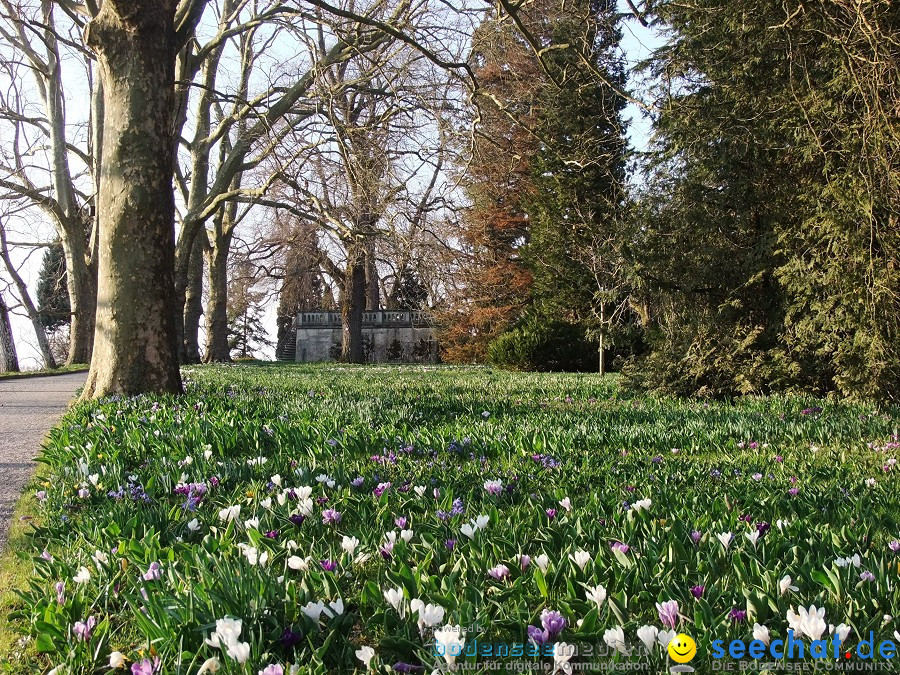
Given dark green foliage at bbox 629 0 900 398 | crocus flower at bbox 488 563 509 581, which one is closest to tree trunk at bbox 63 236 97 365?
dark green foliage at bbox 629 0 900 398

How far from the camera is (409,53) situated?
1216 cm

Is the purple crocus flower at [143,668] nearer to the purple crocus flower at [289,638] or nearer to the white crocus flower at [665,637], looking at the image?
the purple crocus flower at [289,638]

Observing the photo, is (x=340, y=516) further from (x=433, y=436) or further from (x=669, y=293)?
(x=669, y=293)

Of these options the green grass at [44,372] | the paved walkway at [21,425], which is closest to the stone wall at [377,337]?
the green grass at [44,372]

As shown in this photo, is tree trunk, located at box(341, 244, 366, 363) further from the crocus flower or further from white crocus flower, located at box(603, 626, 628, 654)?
white crocus flower, located at box(603, 626, 628, 654)

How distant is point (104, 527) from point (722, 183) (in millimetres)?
8712

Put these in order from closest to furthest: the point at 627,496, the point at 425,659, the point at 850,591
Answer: the point at 425,659 → the point at 850,591 → the point at 627,496

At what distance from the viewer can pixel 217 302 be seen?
2322cm

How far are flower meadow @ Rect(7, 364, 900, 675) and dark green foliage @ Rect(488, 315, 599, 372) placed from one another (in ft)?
43.0

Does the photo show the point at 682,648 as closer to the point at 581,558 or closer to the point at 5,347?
the point at 581,558

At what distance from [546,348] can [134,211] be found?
1238 centimetres

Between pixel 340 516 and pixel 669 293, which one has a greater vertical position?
pixel 669 293

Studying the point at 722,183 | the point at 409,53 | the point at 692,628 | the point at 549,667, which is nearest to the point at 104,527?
the point at 549,667

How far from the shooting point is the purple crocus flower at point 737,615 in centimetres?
186
